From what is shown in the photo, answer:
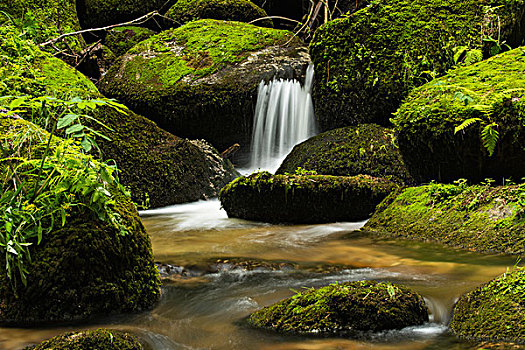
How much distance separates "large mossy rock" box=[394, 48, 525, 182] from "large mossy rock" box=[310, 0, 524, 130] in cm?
282

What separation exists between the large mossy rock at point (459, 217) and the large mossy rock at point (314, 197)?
1.88 feet

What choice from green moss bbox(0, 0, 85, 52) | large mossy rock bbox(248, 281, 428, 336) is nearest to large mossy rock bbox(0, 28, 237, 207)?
green moss bbox(0, 0, 85, 52)

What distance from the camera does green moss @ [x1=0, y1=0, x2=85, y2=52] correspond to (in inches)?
501

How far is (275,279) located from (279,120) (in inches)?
292

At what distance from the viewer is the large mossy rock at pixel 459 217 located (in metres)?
4.22

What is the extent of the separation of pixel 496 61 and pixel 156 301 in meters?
5.04

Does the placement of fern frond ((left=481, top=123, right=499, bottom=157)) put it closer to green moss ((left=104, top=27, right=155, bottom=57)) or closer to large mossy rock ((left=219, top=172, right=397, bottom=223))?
large mossy rock ((left=219, top=172, right=397, bottom=223))

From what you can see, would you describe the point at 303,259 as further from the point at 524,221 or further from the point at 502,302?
the point at 502,302

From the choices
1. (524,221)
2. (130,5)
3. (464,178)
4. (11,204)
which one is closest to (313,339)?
(11,204)

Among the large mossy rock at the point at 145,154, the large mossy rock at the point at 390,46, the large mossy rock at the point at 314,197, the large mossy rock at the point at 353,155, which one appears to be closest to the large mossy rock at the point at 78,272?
the large mossy rock at the point at 314,197

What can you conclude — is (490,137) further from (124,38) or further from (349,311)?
(124,38)

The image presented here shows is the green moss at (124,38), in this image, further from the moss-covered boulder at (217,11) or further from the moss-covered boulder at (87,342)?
the moss-covered boulder at (87,342)

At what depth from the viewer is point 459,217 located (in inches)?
188

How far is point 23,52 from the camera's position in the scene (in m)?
8.47
